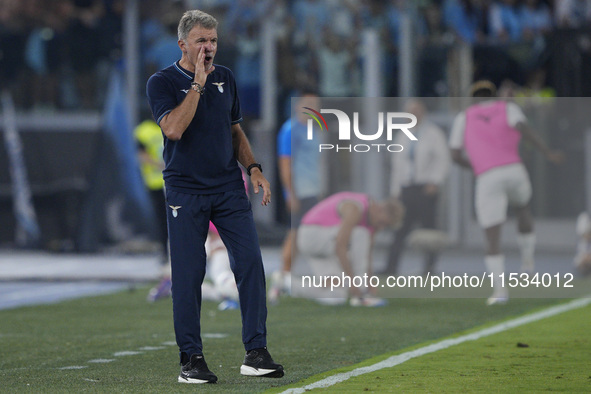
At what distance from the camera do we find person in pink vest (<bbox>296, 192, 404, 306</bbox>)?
12.5m

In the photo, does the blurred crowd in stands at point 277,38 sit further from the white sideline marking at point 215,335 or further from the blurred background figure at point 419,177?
the white sideline marking at point 215,335

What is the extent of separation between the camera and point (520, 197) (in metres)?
13.2

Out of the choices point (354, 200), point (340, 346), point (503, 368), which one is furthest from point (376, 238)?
point (503, 368)

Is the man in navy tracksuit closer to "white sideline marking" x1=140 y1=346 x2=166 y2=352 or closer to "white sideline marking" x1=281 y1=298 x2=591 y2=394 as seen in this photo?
"white sideline marking" x1=281 y1=298 x2=591 y2=394

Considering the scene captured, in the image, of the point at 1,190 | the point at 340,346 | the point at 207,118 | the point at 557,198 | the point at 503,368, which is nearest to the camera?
the point at 207,118

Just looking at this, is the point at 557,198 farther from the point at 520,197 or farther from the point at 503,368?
the point at 503,368

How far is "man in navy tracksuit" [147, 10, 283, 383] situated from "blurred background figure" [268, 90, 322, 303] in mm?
5245

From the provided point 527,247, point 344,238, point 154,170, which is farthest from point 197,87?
point 154,170

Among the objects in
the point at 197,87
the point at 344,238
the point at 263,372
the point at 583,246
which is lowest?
the point at 263,372

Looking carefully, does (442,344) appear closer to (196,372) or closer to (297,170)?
(196,372)

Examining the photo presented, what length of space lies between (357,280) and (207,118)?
566cm

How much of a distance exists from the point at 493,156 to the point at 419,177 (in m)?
0.87

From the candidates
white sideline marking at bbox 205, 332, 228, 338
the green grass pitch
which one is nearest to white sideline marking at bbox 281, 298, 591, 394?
the green grass pitch

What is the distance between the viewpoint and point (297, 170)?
42.1 feet
